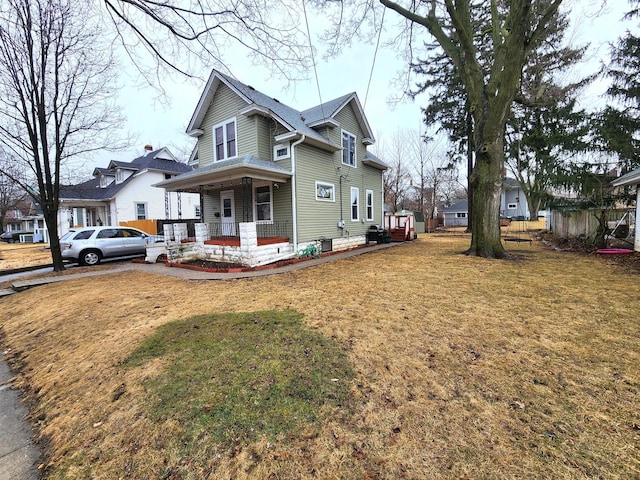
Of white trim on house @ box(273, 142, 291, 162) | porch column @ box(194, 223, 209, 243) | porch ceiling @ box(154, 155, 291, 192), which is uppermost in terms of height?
white trim on house @ box(273, 142, 291, 162)

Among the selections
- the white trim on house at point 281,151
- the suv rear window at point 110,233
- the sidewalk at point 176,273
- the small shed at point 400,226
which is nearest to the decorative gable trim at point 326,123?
the white trim on house at point 281,151

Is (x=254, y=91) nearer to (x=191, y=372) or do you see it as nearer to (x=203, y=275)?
(x=203, y=275)

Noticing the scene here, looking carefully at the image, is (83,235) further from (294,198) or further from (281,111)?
(281,111)

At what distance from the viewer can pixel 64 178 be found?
11.2 meters

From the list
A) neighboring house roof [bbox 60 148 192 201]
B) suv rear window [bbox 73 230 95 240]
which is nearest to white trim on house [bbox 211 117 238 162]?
suv rear window [bbox 73 230 95 240]

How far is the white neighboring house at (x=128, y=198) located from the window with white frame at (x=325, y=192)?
15.5m

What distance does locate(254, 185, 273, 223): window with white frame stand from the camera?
11421 millimetres

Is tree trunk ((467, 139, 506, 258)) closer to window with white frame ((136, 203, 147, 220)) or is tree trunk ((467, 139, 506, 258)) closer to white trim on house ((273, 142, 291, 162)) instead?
white trim on house ((273, 142, 291, 162))

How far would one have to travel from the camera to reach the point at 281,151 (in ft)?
36.0

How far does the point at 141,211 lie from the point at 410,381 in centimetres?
2420

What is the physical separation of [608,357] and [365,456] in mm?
2906

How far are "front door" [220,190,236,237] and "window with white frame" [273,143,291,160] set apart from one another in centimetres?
282

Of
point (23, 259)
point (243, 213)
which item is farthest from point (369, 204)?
point (23, 259)

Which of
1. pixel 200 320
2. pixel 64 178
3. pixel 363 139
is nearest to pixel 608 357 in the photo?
pixel 200 320
